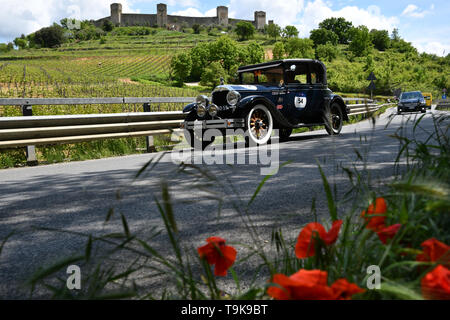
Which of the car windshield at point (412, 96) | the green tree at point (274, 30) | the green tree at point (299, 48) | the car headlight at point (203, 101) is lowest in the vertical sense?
the car headlight at point (203, 101)

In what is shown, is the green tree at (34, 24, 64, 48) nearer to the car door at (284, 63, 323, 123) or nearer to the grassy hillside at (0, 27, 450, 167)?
the grassy hillside at (0, 27, 450, 167)

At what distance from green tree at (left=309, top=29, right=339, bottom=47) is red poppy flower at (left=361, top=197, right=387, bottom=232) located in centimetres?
14663

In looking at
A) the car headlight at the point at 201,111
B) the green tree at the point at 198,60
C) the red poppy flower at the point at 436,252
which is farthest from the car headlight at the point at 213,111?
the green tree at the point at 198,60

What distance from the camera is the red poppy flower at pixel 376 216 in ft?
3.54

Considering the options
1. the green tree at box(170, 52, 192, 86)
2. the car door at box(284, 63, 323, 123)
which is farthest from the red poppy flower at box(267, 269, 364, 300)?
the green tree at box(170, 52, 192, 86)

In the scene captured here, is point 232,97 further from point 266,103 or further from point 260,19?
point 260,19

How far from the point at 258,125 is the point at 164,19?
195m

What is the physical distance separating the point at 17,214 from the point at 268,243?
2.12m

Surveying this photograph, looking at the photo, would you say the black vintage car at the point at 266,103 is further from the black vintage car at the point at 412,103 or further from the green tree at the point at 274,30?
the green tree at the point at 274,30

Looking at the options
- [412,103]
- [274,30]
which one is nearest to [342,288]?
[412,103]

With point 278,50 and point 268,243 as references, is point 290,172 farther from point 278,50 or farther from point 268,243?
point 278,50

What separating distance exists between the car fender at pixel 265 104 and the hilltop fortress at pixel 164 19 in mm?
190748

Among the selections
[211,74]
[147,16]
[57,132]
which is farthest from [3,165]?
[147,16]

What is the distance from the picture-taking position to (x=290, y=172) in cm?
457
